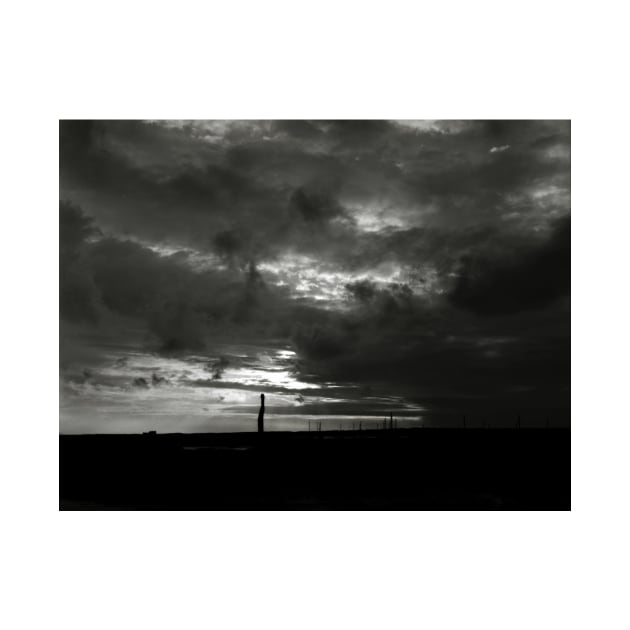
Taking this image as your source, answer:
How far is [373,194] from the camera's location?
11688mm

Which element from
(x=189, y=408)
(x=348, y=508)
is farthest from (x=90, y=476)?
(x=348, y=508)

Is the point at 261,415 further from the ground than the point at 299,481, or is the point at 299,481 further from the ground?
the point at 261,415

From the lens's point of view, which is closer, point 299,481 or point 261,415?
point 299,481

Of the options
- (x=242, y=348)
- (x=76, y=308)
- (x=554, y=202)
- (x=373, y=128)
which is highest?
(x=373, y=128)

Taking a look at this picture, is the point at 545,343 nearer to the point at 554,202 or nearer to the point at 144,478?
the point at 554,202

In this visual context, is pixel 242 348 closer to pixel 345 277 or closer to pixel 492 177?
pixel 345 277

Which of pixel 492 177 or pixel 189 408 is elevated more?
pixel 492 177

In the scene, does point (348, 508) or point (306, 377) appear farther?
point (306, 377)

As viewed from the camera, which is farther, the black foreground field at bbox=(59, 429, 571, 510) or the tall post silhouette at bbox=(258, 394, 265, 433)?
the tall post silhouette at bbox=(258, 394, 265, 433)

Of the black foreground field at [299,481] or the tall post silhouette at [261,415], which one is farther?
the tall post silhouette at [261,415]

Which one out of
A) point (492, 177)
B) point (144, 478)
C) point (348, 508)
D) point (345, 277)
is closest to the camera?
point (348, 508)

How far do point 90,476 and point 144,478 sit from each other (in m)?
1.59
